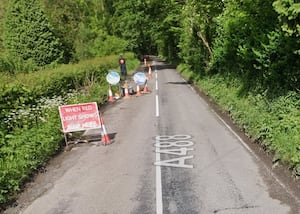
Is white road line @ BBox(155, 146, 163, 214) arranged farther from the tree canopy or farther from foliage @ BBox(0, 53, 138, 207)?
the tree canopy

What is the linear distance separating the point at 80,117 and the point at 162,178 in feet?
16.2

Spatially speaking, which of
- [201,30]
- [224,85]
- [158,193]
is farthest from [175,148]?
[201,30]

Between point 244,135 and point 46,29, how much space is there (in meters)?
33.4

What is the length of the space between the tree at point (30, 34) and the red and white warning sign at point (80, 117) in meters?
30.0

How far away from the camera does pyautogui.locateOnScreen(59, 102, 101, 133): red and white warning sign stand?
1351cm

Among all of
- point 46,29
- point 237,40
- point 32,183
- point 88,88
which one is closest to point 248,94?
point 237,40

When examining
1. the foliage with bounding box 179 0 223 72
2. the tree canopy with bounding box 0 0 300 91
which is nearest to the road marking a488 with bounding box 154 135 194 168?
the tree canopy with bounding box 0 0 300 91

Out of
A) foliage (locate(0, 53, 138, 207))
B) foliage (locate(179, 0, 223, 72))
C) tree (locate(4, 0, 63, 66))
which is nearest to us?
foliage (locate(0, 53, 138, 207))

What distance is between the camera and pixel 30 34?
42.3m

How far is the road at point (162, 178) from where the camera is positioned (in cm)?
796

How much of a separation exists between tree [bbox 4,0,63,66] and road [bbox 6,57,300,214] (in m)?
29.1

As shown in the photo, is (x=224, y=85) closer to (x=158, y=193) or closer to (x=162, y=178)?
(x=162, y=178)

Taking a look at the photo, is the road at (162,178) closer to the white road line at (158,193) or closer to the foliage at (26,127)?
the white road line at (158,193)

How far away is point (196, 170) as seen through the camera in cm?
1009
